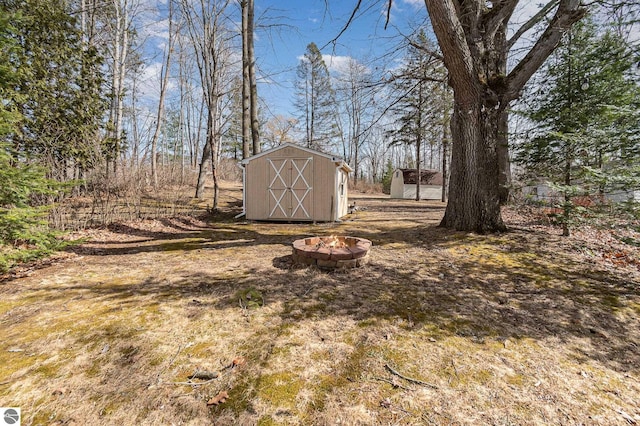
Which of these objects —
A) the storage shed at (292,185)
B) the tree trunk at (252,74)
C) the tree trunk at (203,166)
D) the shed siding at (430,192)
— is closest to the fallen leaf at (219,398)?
the storage shed at (292,185)

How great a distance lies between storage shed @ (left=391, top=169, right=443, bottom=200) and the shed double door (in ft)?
53.2

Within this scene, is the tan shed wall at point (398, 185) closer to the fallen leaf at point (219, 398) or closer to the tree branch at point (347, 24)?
the tree branch at point (347, 24)

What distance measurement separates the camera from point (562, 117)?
5.12 metres

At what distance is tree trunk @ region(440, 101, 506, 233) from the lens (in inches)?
213

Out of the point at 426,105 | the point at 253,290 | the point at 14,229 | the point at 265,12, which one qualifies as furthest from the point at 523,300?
the point at 426,105

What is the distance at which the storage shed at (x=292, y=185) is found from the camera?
29.5ft

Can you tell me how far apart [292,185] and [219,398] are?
7.87m

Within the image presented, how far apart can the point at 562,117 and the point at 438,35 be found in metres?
2.89

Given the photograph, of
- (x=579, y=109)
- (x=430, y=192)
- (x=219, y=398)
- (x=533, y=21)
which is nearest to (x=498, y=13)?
(x=533, y=21)

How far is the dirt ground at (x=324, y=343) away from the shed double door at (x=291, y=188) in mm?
5140

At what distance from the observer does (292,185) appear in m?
9.15

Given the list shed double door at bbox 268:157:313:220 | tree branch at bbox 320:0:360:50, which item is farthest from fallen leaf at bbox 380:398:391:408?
shed double door at bbox 268:157:313:220

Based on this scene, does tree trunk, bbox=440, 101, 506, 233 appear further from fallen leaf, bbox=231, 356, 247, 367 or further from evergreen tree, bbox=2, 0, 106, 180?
evergreen tree, bbox=2, 0, 106, 180

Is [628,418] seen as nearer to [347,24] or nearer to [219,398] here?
[219,398]
